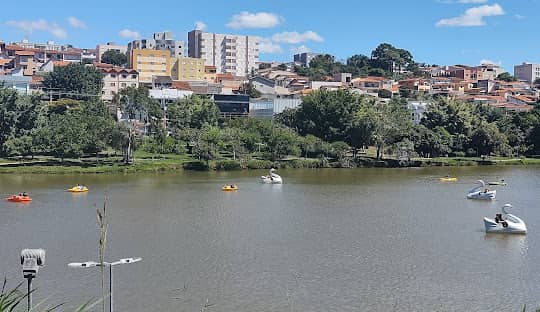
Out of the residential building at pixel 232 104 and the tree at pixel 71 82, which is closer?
the residential building at pixel 232 104

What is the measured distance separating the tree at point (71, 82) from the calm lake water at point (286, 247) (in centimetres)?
2940

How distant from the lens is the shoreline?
35281 millimetres

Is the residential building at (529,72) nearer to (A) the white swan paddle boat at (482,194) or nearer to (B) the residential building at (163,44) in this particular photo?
(B) the residential building at (163,44)

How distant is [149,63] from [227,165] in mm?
34892

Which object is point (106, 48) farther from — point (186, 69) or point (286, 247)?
point (286, 247)

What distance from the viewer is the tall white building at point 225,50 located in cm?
8801

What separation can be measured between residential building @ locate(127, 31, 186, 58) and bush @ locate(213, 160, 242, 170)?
180 feet

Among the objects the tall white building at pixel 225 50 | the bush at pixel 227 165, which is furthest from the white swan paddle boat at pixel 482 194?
the tall white building at pixel 225 50

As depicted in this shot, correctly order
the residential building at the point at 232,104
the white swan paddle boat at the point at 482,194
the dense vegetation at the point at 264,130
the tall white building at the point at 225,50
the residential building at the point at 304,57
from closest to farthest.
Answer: the white swan paddle boat at the point at 482,194
the dense vegetation at the point at 264,130
the residential building at the point at 232,104
the tall white building at the point at 225,50
the residential building at the point at 304,57

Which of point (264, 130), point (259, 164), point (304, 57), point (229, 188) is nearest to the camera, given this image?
point (229, 188)

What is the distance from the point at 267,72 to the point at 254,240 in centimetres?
7204

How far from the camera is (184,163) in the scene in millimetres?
37969

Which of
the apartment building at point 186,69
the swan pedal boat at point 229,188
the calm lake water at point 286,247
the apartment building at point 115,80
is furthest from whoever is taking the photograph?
the apartment building at point 186,69

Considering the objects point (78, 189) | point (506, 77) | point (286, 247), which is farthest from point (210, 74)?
point (286, 247)
